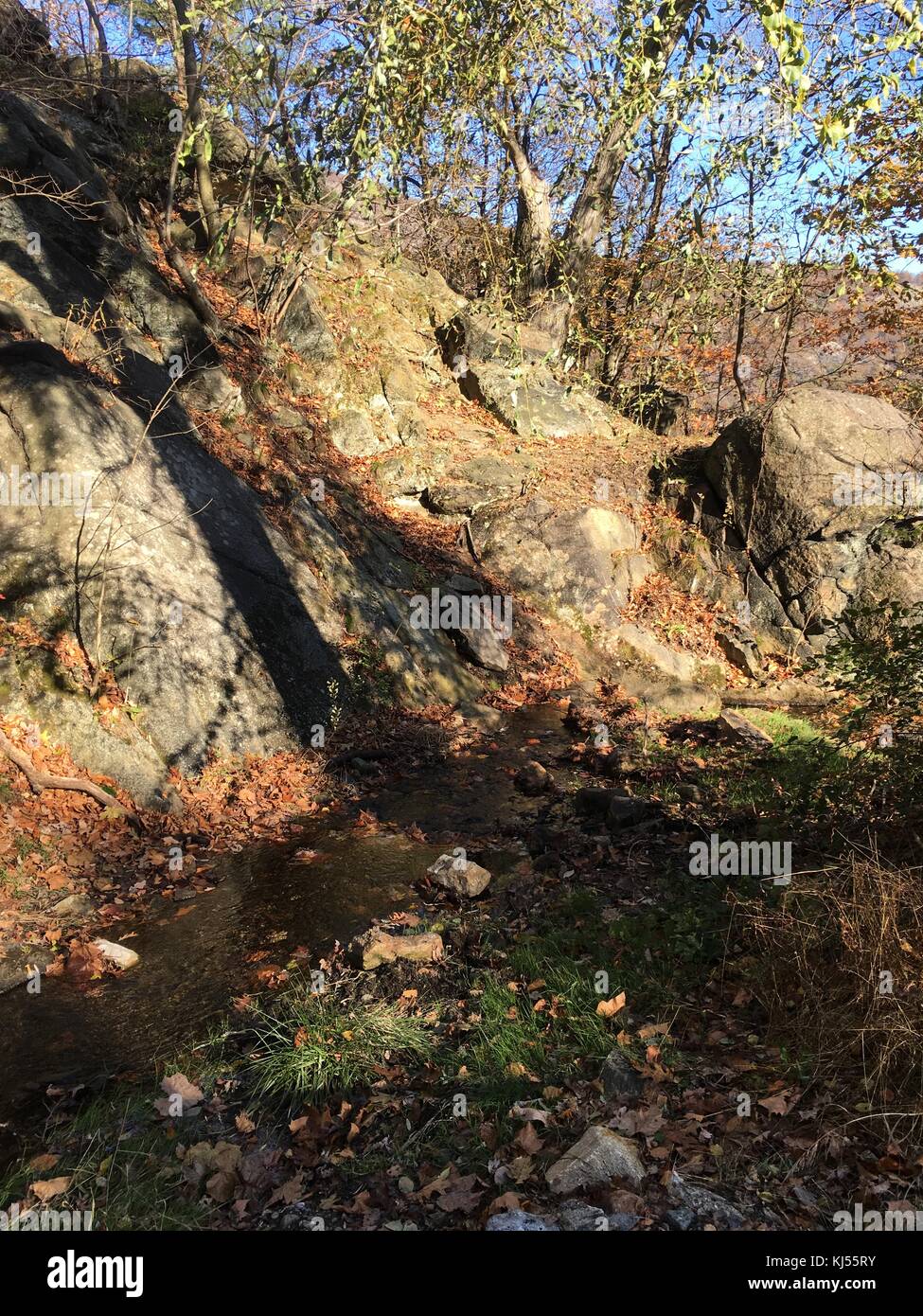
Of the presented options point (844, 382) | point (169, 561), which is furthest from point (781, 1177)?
point (844, 382)

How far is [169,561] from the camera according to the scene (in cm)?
950

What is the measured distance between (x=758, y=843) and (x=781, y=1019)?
6.17 ft

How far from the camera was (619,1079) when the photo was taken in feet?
12.9

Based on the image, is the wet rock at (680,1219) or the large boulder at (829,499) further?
the large boulder at (829,499)

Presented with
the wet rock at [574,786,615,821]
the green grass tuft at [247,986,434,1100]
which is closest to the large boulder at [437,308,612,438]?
the wet rock at [574,786,615,821]

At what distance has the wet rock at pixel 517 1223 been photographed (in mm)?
3141

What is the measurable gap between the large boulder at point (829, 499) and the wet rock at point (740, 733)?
5359 millimetres

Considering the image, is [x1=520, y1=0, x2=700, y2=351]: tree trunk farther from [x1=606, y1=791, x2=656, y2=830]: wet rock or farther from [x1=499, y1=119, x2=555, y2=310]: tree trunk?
[x1=606, y1=791, x2=656, y2=830]: wet rock

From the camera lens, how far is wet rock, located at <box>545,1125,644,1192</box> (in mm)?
3320

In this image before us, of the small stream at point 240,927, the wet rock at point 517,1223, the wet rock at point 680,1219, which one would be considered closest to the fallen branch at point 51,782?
the small stream at point 240,927

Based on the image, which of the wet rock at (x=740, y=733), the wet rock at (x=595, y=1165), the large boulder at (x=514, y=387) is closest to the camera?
the wet rock at (x=595, y=1165)

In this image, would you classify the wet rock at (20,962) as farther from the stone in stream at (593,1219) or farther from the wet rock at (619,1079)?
the stone in stream at (593,1219)

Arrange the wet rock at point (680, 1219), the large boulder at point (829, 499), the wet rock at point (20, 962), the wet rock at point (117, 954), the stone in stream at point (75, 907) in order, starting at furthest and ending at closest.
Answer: the large boulder at point (829, 499), the stone in stream at point (75, 907), the wet rock at point (117, 954), the wet rock at point (20, 962), the wet rock at point (680, 1219)
